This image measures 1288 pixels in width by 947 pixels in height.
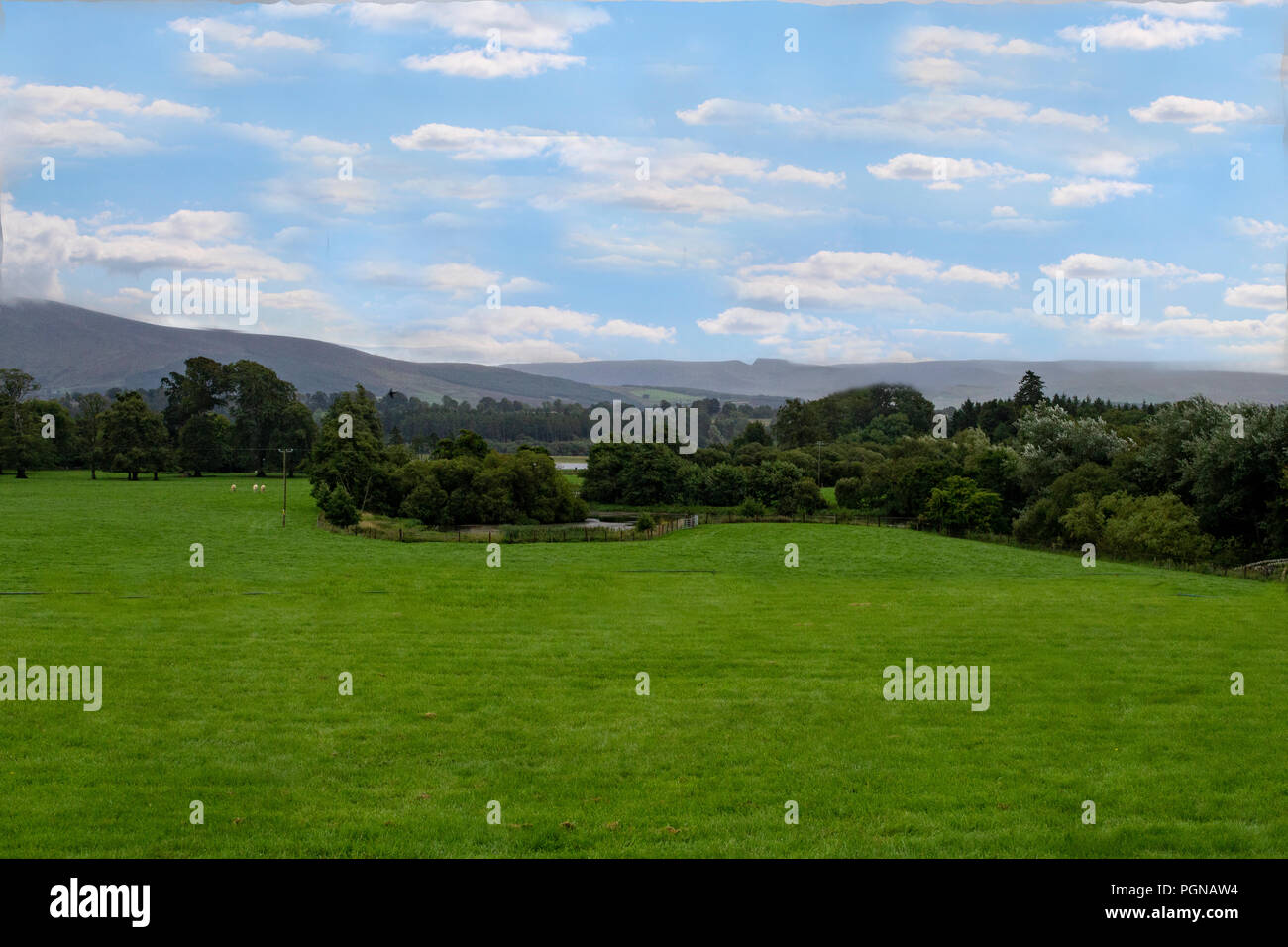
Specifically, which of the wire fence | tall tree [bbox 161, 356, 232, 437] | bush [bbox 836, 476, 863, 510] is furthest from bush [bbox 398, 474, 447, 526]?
tall tree [bbox 161, 356, 232, 437]

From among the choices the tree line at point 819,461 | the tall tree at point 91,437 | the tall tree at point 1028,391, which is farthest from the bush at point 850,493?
the tall tree at point 91,437

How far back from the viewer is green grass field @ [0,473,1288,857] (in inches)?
329

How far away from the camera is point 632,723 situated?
12258mm

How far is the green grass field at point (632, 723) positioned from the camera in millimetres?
8359

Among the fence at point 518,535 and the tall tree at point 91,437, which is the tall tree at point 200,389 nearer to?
the tall tree at point 91,437

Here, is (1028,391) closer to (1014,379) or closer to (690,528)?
(1014,379)

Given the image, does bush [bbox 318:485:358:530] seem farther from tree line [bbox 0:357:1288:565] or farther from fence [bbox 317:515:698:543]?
fence [bbox 317:515:698:543]

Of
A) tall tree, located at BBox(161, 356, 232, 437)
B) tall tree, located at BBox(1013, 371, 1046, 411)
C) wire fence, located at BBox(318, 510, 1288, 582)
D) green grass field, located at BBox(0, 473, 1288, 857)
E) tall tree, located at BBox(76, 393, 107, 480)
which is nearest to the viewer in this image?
green grass field, located at BBox(0, 473, 1288, 857)

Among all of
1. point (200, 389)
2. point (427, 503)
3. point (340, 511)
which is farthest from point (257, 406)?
point (340, 511)

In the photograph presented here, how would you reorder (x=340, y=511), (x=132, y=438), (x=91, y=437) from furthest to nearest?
(x=91, y=437), (x=132, y=438), (x=340, y=511)

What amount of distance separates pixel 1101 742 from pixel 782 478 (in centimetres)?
5660

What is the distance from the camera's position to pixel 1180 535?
39750 mm
